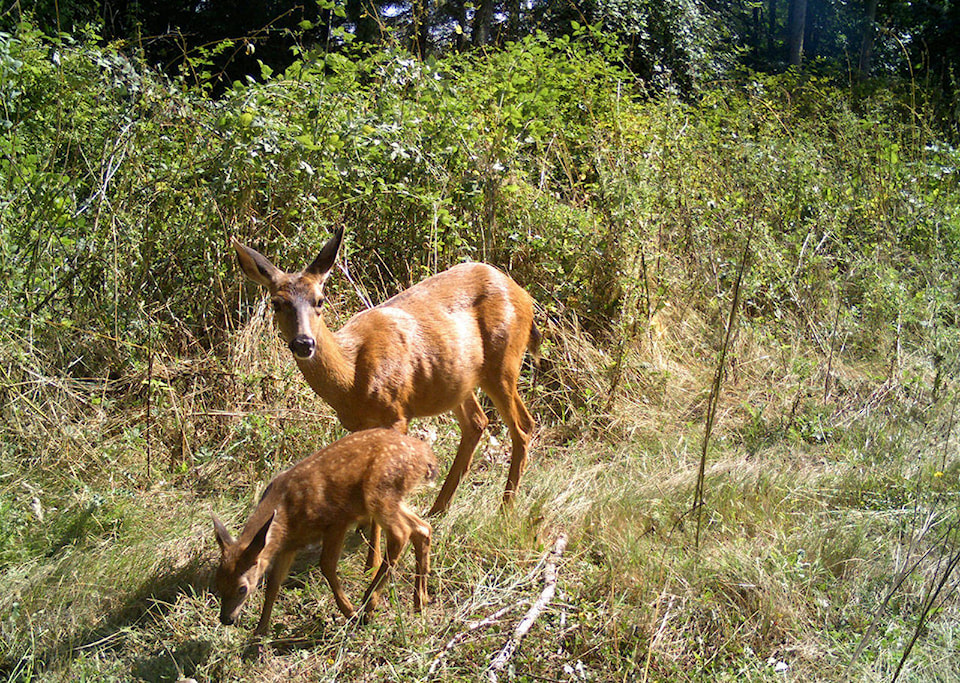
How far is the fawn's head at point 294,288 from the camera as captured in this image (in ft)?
15.3

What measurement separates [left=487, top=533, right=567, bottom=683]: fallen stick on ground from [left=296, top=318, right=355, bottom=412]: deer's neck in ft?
4.44

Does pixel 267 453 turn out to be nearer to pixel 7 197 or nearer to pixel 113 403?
pixel 113 403

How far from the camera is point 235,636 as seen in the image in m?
4.13

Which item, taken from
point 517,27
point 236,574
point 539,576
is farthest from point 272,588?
point 517,27

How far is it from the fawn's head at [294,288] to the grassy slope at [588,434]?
122cm

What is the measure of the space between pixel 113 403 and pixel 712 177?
614cm

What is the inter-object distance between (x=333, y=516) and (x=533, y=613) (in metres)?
1.01

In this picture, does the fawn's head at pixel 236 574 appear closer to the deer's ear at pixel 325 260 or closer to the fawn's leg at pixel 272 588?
the fawn's leg at pixel 272 588

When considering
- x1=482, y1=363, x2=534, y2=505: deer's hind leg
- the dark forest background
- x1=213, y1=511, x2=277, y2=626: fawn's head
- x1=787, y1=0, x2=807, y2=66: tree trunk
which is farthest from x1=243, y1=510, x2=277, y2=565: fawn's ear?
x1=787, y1=0, x2=807, y2=66: tree trunk

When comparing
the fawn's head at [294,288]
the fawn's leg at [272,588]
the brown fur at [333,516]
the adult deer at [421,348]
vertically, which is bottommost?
the fawn's leg at [272,588]

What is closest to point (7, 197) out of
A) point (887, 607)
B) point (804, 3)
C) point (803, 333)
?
point (887, 607)

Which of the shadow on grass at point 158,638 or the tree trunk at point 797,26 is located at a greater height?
the tree trunk at point 797,26

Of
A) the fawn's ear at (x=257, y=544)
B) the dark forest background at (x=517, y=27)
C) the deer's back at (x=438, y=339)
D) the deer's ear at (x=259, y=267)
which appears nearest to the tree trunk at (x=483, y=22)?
the dark forest background at (x=517, y=27)

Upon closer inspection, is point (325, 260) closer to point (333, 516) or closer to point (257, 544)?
point (333, 516)
